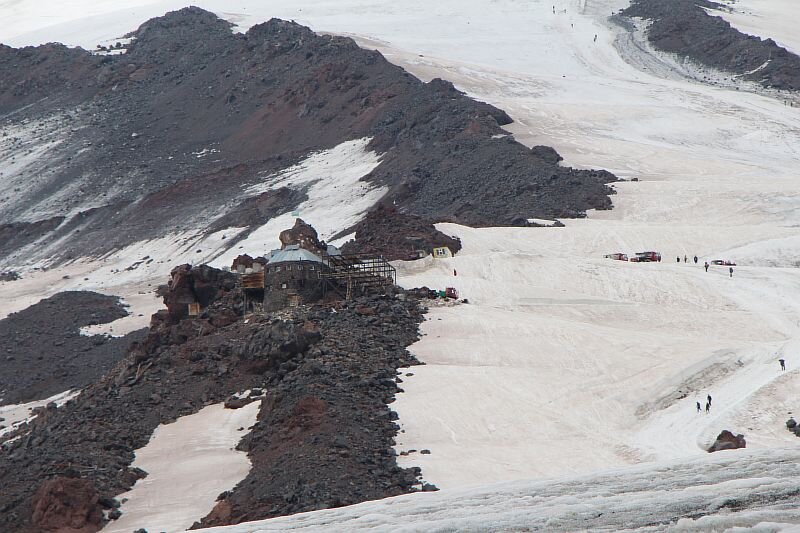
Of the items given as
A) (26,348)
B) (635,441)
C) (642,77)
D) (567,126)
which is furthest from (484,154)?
(635,441)

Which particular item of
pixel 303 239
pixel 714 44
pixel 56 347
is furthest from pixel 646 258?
pixel 714 44

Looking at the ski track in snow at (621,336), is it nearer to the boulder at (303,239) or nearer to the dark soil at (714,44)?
the boulder at (303,239)

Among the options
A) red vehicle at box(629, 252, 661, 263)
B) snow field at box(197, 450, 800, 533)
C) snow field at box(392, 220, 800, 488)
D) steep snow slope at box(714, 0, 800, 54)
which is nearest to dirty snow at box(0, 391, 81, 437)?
snow field at box(392, 220, 800, 488)

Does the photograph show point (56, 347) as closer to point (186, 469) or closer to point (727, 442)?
point (186, 469)

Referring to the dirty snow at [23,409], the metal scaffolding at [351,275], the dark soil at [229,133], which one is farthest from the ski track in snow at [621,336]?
the dirty snow at [23,409]

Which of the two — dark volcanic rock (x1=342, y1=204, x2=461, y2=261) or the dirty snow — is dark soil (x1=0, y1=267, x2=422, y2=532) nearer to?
the dirty snow

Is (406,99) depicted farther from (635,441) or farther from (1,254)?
(635,441)
